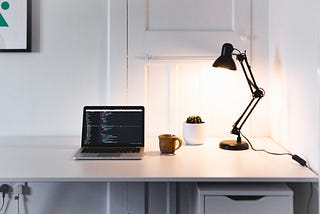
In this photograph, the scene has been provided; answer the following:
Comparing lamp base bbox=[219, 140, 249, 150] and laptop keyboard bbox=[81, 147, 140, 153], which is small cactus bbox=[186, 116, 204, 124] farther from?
laptop keyboard bbox=[81, 147, 140, 153]

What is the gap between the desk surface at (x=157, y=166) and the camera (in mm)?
1329

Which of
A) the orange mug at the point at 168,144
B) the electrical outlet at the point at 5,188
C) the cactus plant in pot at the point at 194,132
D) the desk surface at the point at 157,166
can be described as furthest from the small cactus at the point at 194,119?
the electrical outlet at the point at 5,188

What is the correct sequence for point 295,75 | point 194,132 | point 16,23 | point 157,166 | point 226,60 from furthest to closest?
point 16,23, point 194,132, point 226,60, point 295,75, point 157,166

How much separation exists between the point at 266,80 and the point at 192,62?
16.3 inches

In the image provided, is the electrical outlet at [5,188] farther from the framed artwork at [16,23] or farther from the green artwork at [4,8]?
the green artwork at [4,8]

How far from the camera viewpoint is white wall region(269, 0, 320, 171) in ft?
4.53

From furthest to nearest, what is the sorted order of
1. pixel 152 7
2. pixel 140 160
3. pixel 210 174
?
1. pixel 152 7
2. pixel 140 160
3. pixel 210 174

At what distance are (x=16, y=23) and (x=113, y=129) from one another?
0.82m

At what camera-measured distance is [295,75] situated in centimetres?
161

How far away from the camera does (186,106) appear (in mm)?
2053

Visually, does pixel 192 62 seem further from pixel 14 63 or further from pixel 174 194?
pixel 14 63

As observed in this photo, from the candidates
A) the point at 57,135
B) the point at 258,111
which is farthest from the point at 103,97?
the point at 258,111

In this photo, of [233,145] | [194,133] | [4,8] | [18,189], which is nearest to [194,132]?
[194,133]

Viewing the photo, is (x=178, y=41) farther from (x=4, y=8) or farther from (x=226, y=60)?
(x=4, y=8)
